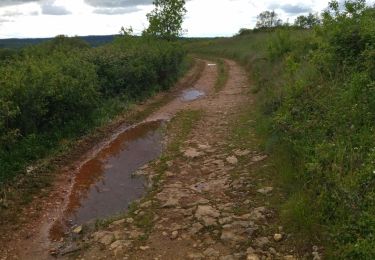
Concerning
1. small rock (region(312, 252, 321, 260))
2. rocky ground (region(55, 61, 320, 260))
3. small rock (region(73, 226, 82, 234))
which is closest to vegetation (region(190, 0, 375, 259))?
small rock (region(312, 252, 321, 260))

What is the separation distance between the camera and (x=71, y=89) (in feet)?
39.0

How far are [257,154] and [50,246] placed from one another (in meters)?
5.28

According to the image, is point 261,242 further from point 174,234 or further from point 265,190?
point 265,190

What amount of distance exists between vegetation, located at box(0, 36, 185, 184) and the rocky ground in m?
2.87

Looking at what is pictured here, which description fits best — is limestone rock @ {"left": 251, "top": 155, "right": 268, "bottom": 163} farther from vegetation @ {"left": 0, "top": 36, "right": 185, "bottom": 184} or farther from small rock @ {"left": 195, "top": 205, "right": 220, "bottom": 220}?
vegetation @ {"left": 0, "top": 36, "right": 185, "bottom": 184}

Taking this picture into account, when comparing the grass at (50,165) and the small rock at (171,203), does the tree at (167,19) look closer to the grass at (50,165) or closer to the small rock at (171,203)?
the grass at (50,165)

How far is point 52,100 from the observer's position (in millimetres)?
11344

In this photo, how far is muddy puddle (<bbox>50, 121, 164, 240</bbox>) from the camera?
785cm

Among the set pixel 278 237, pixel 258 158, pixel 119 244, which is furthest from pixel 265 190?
pixel 119 244

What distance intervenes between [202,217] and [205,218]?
0.07m

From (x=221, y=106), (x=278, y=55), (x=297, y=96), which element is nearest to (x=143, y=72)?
(x=221, y=106)

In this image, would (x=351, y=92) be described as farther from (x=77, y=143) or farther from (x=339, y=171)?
(x=77, y=143)

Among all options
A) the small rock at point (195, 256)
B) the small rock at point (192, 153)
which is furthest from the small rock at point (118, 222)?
the small rock at point (192, 153)

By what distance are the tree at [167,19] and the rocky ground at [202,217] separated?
23084 mm
